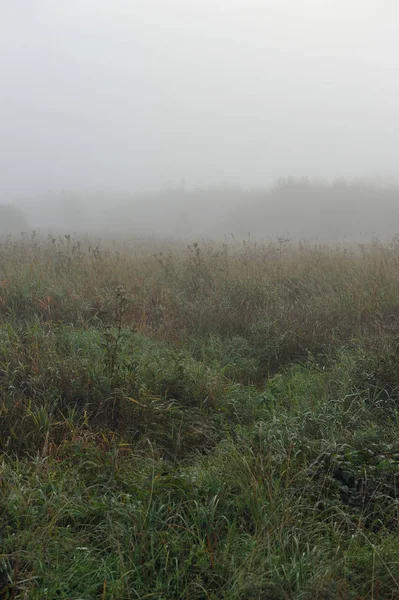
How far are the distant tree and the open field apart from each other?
18.6 m

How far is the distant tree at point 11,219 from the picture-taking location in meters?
22.9

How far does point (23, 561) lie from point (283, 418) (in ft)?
6.36

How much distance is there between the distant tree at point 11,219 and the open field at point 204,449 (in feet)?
61.1

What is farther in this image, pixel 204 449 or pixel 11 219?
pixel 11 219

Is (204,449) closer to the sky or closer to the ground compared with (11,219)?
closer to the ground

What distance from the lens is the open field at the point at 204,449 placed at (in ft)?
6.61

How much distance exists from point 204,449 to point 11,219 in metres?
23.4

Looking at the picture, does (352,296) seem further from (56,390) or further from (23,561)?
(23,561)

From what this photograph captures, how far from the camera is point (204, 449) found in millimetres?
3180

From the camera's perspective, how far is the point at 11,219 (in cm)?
2380

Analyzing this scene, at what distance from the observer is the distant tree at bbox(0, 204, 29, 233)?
901 inches

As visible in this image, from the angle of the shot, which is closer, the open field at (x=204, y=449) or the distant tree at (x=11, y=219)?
the open field at (x=204, y=449)

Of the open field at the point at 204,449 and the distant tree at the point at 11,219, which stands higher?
the distant tree at the point at 11,219

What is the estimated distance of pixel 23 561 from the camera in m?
2.00
